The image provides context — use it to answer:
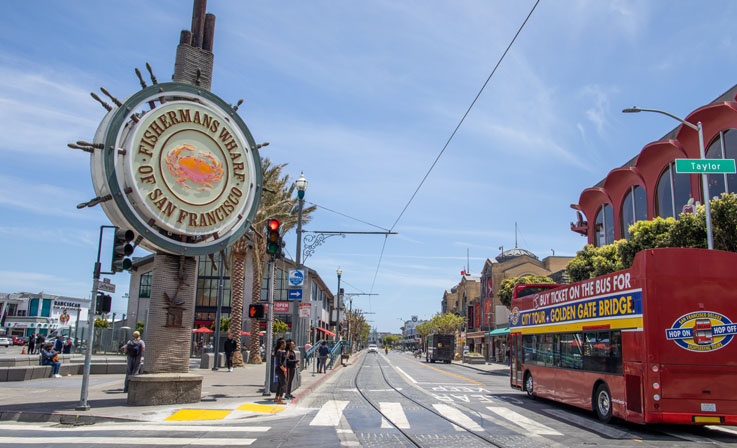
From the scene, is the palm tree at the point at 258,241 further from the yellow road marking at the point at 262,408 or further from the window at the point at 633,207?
the window at the point at 633,207

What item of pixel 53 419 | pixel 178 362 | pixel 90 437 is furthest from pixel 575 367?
pixel 53 419

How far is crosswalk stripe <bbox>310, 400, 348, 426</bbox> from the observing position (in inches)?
480

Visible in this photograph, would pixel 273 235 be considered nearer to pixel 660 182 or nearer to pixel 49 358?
pixel 49 358

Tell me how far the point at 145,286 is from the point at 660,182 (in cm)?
4926

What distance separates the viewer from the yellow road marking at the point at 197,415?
1213cm

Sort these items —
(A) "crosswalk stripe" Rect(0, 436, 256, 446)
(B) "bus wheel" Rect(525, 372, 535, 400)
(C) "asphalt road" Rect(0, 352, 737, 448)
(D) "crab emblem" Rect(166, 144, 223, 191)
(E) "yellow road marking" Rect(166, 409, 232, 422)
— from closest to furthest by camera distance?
(A) "crosswalk stripe" Rect(0, 436, 256, 446) → (C) "asphalt road" Rect(0, 352, 737, 448) → (E) "yellow road marking" Rect(166, 409, 232, 422) → (D) "crab emblem" Rect(166, 144, 223, 191) → (B) "bus wheel" Rect(525, 372, 535, 400)

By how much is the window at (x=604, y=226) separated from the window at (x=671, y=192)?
6930 millimetres

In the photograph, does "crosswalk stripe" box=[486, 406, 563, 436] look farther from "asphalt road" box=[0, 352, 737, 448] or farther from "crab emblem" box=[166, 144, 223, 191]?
"crab emblem" box=[166, 144, 223, 191]

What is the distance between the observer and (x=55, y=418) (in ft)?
38.0

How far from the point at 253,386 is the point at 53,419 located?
8.20 metres

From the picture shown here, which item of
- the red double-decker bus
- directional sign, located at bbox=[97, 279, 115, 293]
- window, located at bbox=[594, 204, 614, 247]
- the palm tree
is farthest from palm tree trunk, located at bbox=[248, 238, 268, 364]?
window, located at bbox=[594, 204, 614, 247]

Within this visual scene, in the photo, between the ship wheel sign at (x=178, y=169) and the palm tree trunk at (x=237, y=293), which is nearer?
the ship wheel sign at (x=178, y=169)

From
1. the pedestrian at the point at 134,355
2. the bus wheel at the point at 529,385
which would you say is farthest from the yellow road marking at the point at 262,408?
the bus wheel at the point at 529,385

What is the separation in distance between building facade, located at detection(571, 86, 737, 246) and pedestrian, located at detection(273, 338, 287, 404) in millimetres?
23031
